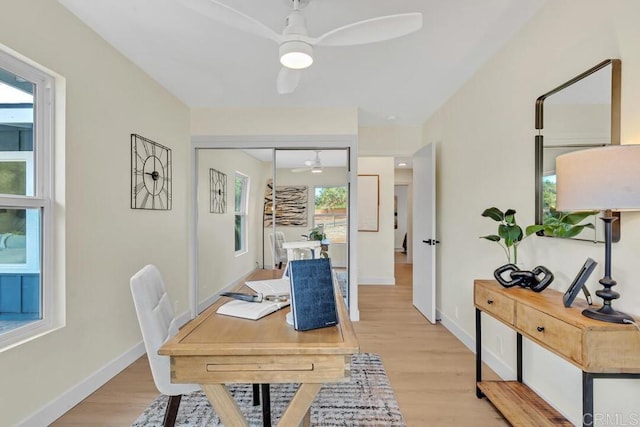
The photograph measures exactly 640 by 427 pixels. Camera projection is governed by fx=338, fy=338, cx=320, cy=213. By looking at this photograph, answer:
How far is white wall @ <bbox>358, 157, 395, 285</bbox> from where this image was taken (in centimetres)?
613

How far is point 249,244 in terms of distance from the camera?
4547mm

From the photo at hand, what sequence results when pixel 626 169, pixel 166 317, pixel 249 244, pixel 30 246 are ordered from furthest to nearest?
pixel 249 244 < pixel 30 246 < pixel 166 317 < pixel 626 169

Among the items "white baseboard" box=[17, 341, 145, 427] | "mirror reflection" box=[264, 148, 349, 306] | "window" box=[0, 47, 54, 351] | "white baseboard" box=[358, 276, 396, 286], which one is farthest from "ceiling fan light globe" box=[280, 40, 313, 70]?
"white baseboard" box=[358, 276, 396, 286]

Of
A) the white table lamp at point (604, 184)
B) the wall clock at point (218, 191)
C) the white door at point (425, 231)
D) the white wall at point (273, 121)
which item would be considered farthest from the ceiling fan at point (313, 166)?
the white table lamp at point (604, 184)

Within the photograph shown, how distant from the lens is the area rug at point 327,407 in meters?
2.03

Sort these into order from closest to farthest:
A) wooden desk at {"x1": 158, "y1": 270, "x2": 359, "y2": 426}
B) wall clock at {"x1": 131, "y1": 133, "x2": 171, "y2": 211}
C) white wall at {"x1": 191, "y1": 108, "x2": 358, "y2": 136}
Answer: wooden desk at {"x1": 158, "y1": 270, "x2": 359, "y2": 426} → wall clock at {"x1": 131, "y1": 133, "x2": 171, "y2": 211} → white wall at {"x1": 191, "y1": 108, "x2": 358, "y2": 136}

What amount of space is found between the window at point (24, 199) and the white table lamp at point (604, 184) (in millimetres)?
2734

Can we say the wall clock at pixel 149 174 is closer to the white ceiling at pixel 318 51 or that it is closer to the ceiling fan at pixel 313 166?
the white ceiling at pixel 318 51

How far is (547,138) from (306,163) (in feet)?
8.63

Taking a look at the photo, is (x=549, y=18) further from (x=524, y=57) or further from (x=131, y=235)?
(x=131, y=235)

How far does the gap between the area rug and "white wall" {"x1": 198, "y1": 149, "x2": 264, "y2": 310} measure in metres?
2.01

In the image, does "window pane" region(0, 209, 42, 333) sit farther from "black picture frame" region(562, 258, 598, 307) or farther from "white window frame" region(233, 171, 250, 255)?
"black picture frame" region(562, 258, 598, 307)

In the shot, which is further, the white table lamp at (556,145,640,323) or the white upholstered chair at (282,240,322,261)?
the white upholstered chair at (282,240,322,261)

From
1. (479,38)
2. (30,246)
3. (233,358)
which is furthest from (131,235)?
(479,38)
